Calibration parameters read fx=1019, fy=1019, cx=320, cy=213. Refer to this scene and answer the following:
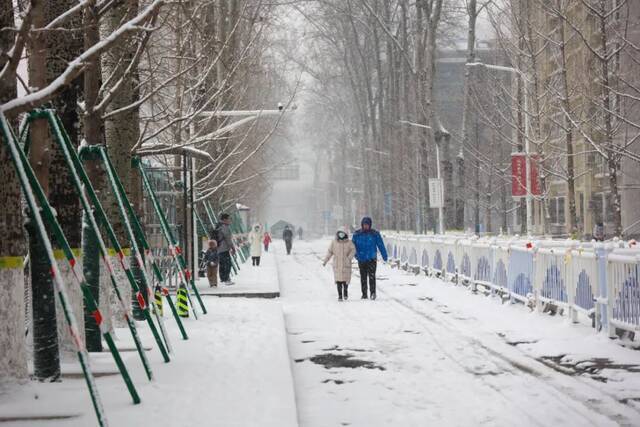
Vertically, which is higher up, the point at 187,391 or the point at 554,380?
the point at 187,391

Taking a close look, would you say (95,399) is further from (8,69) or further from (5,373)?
(8,69)

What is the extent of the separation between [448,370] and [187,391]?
3.26 m

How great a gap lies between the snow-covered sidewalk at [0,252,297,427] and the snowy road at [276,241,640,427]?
1.30 ft

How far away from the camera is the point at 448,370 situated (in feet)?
34.9

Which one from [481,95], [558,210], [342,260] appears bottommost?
[342,260]

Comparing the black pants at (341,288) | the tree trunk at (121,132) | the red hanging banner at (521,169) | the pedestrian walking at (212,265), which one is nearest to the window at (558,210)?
the red hanging banner at (521,169)

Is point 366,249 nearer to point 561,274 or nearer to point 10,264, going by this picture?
point 561,274

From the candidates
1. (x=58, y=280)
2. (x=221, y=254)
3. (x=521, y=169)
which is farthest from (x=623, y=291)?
(x=521, y=169)

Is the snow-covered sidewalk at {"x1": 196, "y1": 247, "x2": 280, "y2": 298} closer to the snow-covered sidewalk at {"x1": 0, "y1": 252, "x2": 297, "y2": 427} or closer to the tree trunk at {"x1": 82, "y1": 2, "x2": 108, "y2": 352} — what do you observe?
the snow-covered sidewalk at {"x1": 0, "y1": 252, "x2": 297, "y2": 427}

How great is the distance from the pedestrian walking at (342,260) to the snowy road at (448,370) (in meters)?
→ 2.16

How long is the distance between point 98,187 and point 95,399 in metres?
6.33

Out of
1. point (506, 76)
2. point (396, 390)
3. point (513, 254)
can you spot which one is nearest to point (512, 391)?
point (396, 390)

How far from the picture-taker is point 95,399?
6539 mm

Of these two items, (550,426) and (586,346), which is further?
(586,346)
